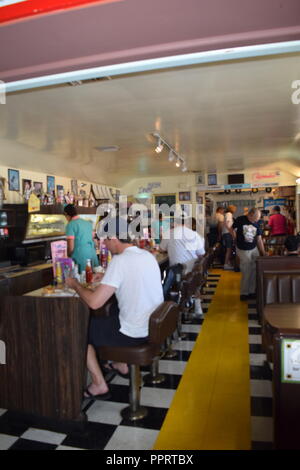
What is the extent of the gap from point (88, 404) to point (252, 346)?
6.81 ft

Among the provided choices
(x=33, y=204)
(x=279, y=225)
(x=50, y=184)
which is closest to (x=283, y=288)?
(x=33, y=204)

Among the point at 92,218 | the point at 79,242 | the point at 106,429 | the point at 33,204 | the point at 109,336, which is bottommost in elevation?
the point at 106,429

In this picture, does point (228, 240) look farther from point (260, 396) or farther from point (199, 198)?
point (260, 396)

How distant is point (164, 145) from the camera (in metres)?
7.41

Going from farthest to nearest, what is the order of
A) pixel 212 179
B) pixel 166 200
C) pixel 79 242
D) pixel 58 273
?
pixel 166 200, pixel 212 179, pixel 79 242, pixel 58 273

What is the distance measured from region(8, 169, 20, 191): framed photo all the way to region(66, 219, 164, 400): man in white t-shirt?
15.6 ft

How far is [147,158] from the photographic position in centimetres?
895

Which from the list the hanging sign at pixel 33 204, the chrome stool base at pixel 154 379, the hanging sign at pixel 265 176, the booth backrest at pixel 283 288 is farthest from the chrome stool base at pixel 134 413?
the hanging sign at pixel 265 176

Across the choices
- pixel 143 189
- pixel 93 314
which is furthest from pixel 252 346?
pixel 143 189

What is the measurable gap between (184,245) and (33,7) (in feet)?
12.6

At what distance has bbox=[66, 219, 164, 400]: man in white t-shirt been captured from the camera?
8.71 ft

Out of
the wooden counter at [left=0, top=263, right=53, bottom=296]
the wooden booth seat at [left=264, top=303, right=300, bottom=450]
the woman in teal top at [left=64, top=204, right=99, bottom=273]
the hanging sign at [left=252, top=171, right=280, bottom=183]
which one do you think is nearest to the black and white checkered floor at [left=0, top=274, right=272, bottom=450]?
the wooden booth seat at [left=264, top=303, right=300, bottom=450]

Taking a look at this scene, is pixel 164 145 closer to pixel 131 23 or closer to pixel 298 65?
pixel 298 65

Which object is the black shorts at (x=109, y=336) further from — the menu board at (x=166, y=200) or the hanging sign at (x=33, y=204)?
the menu board at (x=166, y=200)
